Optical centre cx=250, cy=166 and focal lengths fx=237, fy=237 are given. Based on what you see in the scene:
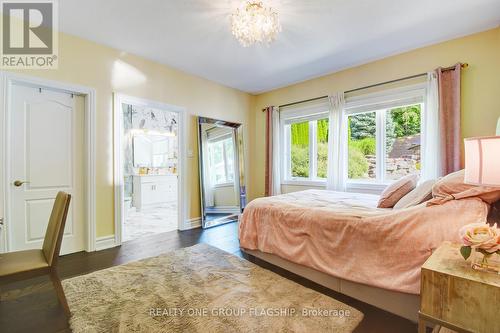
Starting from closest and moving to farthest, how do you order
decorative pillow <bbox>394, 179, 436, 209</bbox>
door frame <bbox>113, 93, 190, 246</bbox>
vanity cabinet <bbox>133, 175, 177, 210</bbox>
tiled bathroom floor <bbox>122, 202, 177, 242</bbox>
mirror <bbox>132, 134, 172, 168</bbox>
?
decorative pillow <bbox>394, 179, 436, 209</bbox> → door frame <bbox>113, 93, 190, 246</bbox> → tiled bathroom floor <bbox>122, 202, 177, 242</bbox> → vanity cabinet <bbox>133, 175, 177, 210</bbox> → mirror <bbox>132, 134, 172, 168</bbox>

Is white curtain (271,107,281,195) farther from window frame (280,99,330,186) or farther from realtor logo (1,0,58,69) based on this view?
realtor logo (1,0,58,69)

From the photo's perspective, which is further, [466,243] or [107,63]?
[107,63]

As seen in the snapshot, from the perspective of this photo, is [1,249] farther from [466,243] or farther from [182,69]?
[466,243]

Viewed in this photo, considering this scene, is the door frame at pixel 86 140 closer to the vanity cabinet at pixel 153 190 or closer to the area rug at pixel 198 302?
the area rug at pixel 198 302

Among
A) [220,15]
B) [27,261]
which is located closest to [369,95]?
[220,15]

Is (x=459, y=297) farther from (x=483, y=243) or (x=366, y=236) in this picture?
(x=366, y=236)

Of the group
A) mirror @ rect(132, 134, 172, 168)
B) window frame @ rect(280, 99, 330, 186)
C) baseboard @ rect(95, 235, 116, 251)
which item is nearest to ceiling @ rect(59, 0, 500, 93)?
Result: window frame @ rect(280, 99, 330, 186)

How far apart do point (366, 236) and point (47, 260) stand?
2.31 metres

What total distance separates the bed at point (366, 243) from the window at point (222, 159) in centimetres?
219

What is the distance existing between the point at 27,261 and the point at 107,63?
252 centimetres

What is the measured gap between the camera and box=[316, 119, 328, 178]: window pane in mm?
4242

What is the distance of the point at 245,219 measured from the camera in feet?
8.87

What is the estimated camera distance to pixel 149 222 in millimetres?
4613

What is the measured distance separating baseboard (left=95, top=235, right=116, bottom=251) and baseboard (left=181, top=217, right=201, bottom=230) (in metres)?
1.06
